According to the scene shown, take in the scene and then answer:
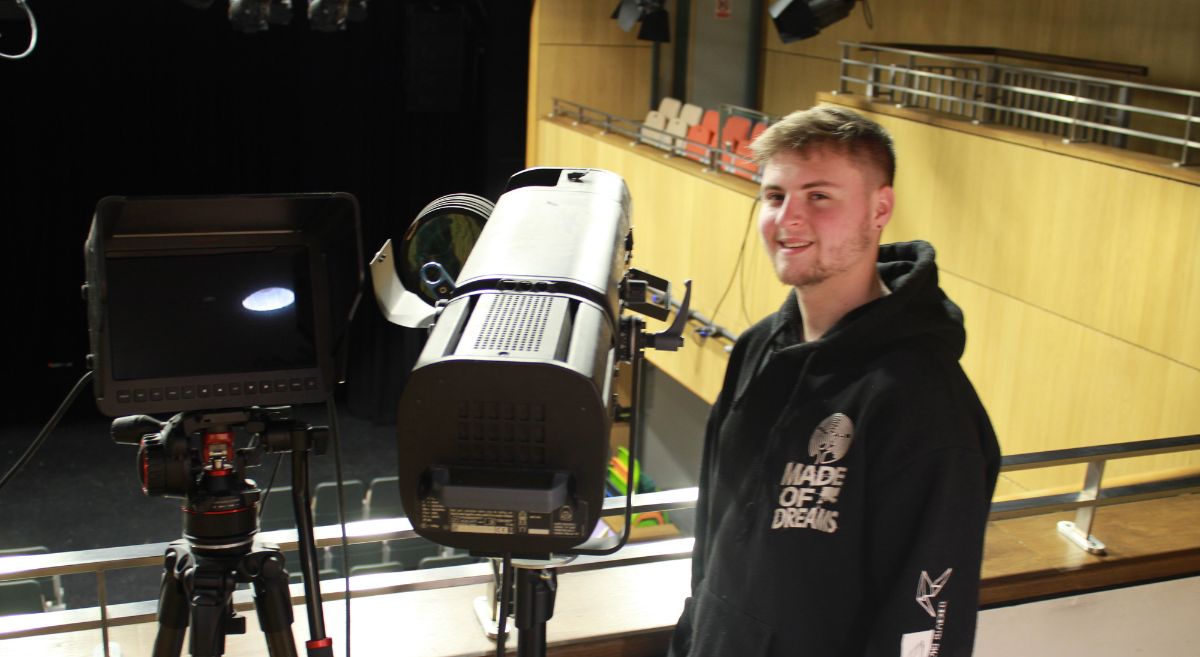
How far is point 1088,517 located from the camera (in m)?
2.43

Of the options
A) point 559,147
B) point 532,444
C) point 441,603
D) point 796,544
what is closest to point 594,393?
point 532,444

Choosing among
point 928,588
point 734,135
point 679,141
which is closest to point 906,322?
point 928,588

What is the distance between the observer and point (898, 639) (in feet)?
4.69

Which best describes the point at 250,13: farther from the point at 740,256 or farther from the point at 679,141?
the point at 740,256

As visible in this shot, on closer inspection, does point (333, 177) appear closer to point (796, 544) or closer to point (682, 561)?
point (682, 561)

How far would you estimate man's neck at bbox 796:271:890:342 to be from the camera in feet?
5.22

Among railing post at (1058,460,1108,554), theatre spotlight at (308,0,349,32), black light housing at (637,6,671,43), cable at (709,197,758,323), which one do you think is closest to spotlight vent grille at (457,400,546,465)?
railing post at (1058,460,1108,554)

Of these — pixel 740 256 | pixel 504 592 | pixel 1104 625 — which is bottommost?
pixel 740 256

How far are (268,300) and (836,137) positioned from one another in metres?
0.78

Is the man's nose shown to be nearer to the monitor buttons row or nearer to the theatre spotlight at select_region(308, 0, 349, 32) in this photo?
the monitor buttons row

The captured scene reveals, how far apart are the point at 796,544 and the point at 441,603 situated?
0.80m

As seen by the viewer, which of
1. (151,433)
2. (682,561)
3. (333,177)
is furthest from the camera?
(333,177)

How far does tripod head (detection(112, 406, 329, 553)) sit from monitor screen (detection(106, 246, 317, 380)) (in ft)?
0.24

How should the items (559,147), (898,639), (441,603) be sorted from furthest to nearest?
(559,147) → (441,603) → (898,639)
